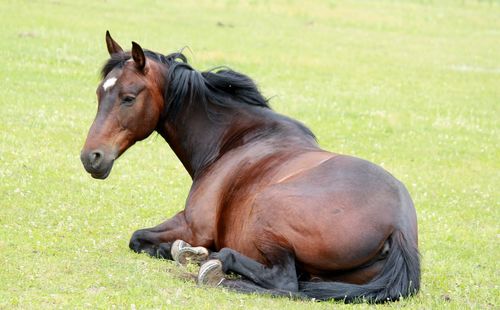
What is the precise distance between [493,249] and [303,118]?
9.01m

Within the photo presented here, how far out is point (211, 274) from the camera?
26.5 ft

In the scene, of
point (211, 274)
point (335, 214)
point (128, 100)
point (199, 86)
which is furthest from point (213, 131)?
point (335, 214)

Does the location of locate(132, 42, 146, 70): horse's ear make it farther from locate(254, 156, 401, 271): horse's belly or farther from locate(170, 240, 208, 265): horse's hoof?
locate(254, 156, 401, 271): horse's belly

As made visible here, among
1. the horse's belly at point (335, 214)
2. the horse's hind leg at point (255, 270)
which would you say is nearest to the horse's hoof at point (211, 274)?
the horse's hind leg at point (255, 270)

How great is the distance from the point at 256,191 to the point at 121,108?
1.59 meters

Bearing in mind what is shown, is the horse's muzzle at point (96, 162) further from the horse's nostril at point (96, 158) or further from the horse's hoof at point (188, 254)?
the horse's hoof at point (188, 254)

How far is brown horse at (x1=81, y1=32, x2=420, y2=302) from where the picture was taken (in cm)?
785

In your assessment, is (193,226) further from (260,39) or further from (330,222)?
A: (260,39)

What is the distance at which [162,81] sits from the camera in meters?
9.44

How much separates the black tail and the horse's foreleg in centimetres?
185

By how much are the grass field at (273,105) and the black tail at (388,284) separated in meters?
0.15

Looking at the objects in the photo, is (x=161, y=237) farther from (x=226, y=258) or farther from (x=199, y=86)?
(x=199, y=86)

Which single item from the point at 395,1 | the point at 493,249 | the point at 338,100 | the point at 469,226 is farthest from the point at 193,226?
the point at 395,1

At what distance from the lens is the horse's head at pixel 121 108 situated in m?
8.92
